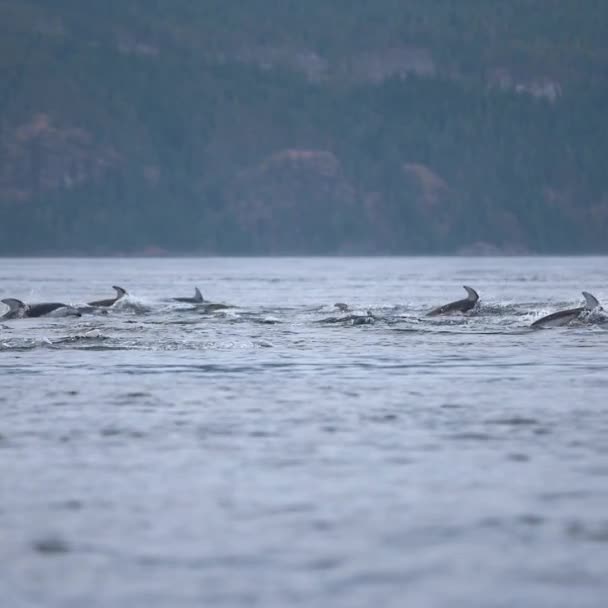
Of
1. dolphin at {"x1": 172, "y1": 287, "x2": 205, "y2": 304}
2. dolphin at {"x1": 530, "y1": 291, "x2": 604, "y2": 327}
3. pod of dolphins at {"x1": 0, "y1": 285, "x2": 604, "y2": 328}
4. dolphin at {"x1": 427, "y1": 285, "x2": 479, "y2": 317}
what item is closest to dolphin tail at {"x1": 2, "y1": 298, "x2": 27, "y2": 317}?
pod of dolphins at {"x1": 0, "y1": 285, "x2": 604, "y2": 328}

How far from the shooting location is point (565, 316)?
3117 centimetres

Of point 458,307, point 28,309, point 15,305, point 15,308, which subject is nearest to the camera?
point 15,305

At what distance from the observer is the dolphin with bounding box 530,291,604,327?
101 ft

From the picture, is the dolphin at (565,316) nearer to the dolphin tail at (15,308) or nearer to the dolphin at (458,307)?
the dolphin at (458,307)

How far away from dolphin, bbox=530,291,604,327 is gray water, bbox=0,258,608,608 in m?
8.04

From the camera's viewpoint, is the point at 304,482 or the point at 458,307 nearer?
the point at 304,482

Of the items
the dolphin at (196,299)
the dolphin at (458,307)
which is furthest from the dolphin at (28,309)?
the dolphin at (458,307)

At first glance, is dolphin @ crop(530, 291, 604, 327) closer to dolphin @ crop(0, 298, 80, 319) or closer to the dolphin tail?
dolphin @ crop(0, 298, 80, 319)

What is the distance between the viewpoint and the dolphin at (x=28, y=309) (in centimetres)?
3512

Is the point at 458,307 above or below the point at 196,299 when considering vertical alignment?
above

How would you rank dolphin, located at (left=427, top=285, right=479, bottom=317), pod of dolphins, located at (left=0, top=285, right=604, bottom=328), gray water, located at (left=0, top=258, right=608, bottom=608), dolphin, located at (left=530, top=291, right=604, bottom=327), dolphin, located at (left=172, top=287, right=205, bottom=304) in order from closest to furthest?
gray water, located at (left=0, top=258, right=608, bottom=608), dolphin, located at (left=530, top=291, right=604, bottom=327), pod of dolphins, located at (left=0, top=285, right=604, bottom=328), dolphin, located at (left=427, top=285, right=479, bottom=317), dolphin, located at (left=172, top=287, right=205, bottom=304)

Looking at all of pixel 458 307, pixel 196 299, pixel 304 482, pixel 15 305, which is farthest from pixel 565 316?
pixel 304 482

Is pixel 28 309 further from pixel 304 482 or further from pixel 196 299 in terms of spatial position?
pixel 304 482

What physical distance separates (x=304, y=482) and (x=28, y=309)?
2590 centimetres
